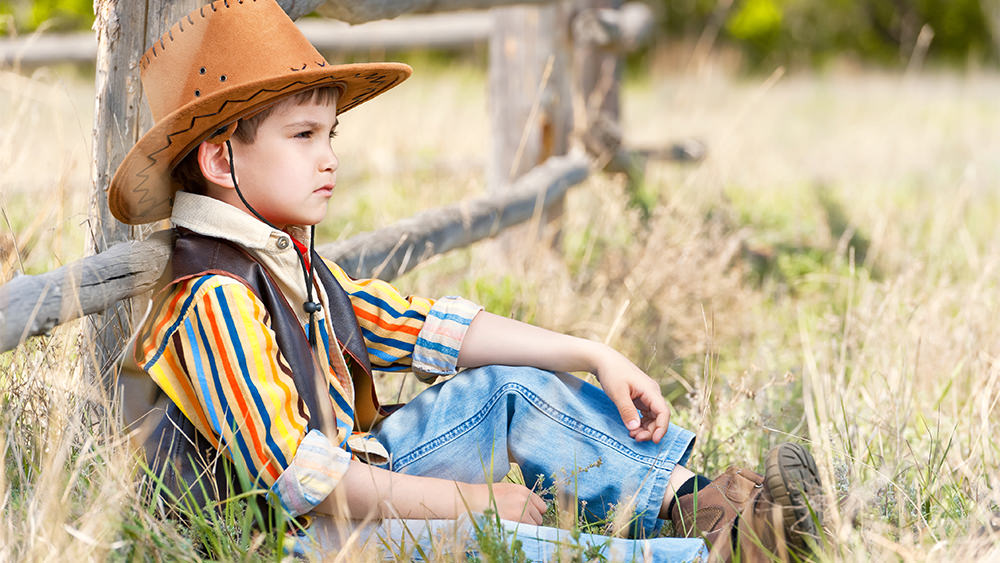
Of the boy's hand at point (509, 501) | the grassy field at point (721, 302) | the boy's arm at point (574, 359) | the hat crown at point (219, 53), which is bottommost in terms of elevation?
the grassy field at point (721, 302)

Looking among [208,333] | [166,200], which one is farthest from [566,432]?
[166,200]

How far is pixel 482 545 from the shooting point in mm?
1624

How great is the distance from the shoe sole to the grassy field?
0.19 ft

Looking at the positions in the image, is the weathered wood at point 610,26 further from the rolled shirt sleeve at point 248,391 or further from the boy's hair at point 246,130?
the rolled shirt sleeve at point 248,391

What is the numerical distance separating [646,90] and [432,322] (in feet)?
37.3

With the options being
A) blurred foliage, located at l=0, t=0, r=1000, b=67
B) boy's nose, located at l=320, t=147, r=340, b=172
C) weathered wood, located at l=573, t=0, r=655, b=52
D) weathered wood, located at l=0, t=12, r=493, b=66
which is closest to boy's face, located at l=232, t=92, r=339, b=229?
boy's nose, located at l=320, t=147, r=340, b=172

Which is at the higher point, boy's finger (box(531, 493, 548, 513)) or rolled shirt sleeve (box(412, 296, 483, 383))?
rolled shirt sleeve (box(412, 296, 483, 383))

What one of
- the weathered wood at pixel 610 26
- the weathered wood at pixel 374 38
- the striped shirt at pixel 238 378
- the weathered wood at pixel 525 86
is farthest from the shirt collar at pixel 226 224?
the weathered wood at pixel 374 38

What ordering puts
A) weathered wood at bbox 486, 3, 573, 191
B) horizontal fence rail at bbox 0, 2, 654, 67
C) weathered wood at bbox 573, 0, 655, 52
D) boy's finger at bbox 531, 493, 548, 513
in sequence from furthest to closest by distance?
1. horizontal fence rail at bbox 0, 2, 654, 67
2. weathered wood at bbox 573, 0, 655, 52
3. weathered wood at bbox 486, 3, 573, 191
4. boy's finger at bbox 531, 493, 548, 513

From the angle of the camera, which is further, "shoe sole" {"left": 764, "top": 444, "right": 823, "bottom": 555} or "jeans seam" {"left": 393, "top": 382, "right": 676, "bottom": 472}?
"jeans seam" {"left": 393, "top": 382, "right": 676, "bottom": 472}

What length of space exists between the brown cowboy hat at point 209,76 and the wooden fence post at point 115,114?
135 millimetres

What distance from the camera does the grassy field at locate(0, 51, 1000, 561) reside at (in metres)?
1.74

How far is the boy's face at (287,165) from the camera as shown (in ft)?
5.88

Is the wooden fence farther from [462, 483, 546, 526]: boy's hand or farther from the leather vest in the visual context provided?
[462, 483, 546, 526]: boy's hand
